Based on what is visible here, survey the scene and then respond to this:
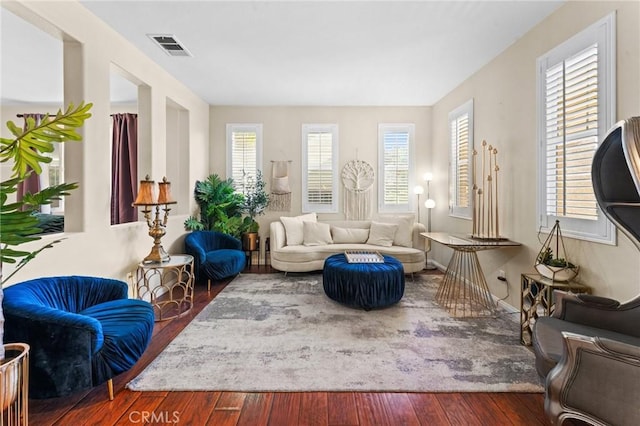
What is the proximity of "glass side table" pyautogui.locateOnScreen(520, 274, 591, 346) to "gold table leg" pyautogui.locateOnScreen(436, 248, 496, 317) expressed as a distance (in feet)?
2.16

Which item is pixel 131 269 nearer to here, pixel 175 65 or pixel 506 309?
pixel 175 65

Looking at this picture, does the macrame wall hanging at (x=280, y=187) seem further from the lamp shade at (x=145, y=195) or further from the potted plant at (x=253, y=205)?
the lamp shade at (x=145, y=195)

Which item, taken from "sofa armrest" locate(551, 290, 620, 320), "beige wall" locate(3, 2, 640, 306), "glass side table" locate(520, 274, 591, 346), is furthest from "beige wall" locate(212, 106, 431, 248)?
"sofa armrest" locate(551, 290, 620, 320)

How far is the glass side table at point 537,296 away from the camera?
2.38 meters

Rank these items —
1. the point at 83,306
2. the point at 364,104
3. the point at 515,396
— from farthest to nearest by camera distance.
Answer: the point at 364,104, the point at 83,306, the point at 515,396

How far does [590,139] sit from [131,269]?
14.4 feet

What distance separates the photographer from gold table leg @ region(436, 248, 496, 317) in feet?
11.2

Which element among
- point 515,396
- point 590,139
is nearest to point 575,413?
point 515,396

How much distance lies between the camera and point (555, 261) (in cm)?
254

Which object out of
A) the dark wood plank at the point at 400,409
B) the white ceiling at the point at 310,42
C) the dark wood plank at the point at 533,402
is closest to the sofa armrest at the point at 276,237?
the white ceiling at the point at 310,42

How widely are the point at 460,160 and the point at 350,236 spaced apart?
6.74ft

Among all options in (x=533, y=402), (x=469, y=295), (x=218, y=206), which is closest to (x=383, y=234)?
(x=469, y=295)

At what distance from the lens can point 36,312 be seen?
172 cm

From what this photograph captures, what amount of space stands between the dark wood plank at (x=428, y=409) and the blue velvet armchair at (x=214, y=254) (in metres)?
2.95
